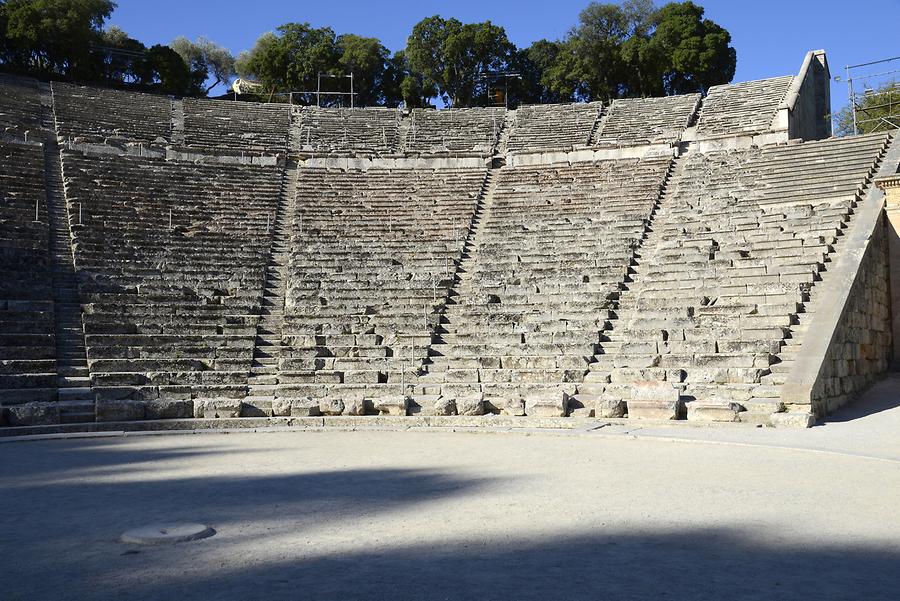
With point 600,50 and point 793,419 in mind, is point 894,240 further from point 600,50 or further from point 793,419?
point 600,50

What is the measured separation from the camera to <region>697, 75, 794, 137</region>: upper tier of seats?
76.8ft

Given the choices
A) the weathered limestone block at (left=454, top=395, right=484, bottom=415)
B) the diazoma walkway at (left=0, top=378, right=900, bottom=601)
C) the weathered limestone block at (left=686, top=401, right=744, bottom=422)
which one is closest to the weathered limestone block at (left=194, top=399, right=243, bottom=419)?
the diazoma walkway at (left=0, top=378, right=900, bottom=601)

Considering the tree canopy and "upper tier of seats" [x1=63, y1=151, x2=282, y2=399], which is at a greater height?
the tree canopy

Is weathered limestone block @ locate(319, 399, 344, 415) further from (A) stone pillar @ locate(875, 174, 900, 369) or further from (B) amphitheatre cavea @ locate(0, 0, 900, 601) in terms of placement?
(A) stone pillar @ locate(875, 174, 900, 369)

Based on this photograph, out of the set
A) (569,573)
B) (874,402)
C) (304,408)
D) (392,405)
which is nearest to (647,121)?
(874,402)

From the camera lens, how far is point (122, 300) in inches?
634

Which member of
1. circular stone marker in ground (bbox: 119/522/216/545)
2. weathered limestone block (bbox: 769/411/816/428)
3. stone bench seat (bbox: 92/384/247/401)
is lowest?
circular stone marker in ground (bbox: 119/522/216/545)

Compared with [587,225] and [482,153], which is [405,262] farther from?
[482,153]

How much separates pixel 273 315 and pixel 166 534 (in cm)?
1165

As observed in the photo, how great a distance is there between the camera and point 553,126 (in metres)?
26.7

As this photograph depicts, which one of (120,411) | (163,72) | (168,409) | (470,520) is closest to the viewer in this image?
(470,520)

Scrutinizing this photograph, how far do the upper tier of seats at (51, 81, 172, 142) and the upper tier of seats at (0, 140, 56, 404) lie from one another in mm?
2719

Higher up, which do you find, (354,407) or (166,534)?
(354,407)

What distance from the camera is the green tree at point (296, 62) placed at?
1527 inches
